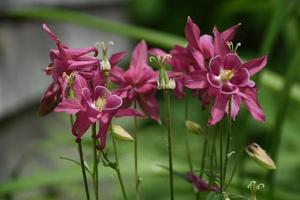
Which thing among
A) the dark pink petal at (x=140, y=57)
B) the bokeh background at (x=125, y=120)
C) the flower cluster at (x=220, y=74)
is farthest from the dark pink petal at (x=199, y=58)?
the bokeh background at (x=125, y=120)

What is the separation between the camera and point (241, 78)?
0.66 metres

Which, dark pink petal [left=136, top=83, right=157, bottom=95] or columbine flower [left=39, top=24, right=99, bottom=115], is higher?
columbine flower [left=39, top=24, right=99, bottom=115]

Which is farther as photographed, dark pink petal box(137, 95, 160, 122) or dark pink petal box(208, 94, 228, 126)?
dark pink petal box(137, 95, 160, 122)

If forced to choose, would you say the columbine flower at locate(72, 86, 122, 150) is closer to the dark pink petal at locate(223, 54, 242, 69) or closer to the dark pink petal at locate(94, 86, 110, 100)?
the dark pink petal at locate(94, 86, 110, 100)

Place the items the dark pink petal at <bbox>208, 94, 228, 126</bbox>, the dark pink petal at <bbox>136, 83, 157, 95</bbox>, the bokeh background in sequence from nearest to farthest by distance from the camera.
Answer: the dark pink petal at <bbox>208, 94, 228, 126</bbox>, the dark pink petal at <bbox>136, 83, 157, 95</bbox>, the bokeh background

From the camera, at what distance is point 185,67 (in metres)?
0.71

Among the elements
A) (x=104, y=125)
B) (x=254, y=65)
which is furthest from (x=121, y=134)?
(x=254, y=65)

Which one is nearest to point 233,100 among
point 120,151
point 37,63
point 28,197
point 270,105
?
point 120,151

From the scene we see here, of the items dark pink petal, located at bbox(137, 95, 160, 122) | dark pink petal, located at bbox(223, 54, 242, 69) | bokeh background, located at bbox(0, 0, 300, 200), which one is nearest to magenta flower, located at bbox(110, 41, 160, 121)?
dark pink petal, located at bbox(137, 95, 160, 122)

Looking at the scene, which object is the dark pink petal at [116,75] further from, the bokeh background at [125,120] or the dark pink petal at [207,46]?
the bokeh background at [125,120]

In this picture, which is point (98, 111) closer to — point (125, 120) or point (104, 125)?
point (104, 125)

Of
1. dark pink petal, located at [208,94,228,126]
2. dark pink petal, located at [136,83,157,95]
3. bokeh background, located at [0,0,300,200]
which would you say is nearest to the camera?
dark pink petal, located at [208,94,228,126]

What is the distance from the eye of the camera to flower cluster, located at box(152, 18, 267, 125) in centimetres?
64

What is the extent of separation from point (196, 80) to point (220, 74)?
0.02 m
